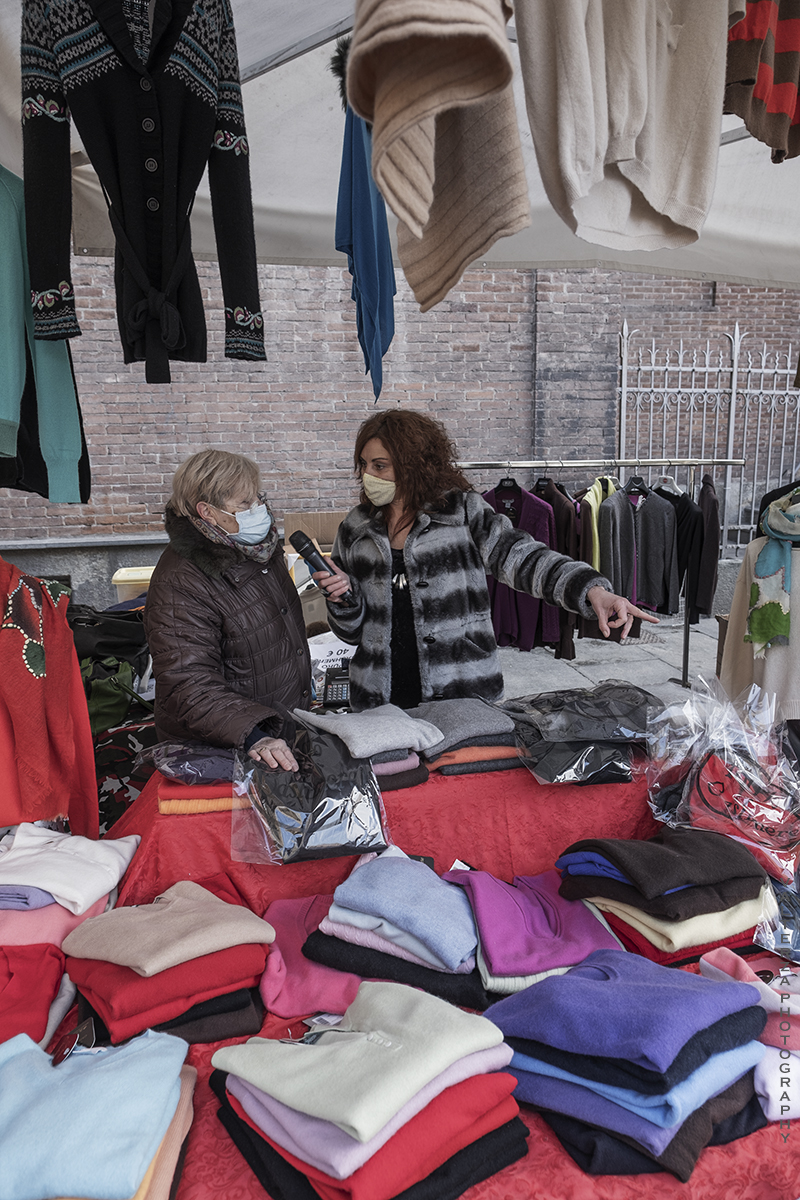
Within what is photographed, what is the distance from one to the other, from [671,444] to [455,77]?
7.76 m

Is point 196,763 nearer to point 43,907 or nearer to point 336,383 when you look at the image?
point 43,907

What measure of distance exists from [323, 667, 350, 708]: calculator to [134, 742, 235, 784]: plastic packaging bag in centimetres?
104

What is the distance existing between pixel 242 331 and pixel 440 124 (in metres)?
0.98

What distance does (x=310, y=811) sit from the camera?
1.56 meters

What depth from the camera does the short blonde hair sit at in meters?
1.97

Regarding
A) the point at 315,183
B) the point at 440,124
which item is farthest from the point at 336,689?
the point at 440,124

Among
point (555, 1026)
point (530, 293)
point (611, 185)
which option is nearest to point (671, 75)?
point (611, 185)

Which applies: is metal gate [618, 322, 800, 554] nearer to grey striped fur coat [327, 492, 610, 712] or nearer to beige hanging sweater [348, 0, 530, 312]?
grey striped fur coat [327, 492, 610, 712]

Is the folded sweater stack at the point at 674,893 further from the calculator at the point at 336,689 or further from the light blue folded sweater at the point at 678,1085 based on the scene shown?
the calculator at the point at 336,689

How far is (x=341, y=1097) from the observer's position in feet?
3.02

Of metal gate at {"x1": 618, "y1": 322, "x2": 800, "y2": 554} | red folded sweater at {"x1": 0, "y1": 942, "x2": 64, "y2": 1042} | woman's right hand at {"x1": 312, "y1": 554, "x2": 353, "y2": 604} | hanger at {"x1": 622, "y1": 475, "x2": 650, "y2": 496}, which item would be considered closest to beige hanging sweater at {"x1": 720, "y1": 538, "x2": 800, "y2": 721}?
hanger at {"x1": 622, "y1": 475, "x2": 650, "y2": 496}

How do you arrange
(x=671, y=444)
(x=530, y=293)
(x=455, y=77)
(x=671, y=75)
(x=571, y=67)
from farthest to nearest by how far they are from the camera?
(x=671, y=444), (x=530, y=293), (x=671, y=75), (x=571, y=67), (x=455, y=77)

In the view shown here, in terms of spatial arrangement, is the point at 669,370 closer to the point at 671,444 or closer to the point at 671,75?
the point at 671,444

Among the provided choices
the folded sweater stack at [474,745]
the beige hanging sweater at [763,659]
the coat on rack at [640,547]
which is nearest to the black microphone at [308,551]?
the folded sweater stack at [474,745]
